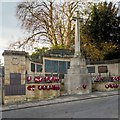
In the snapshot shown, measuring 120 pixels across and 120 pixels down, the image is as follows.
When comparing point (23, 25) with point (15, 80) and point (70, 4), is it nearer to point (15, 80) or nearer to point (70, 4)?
point (70, 4)

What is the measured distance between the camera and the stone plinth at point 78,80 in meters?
22.2

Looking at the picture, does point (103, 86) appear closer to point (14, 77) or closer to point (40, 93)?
point (40, 93)

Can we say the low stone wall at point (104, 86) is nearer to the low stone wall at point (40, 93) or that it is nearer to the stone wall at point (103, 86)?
the stone wall at point (103, 86)

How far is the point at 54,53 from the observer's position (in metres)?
28.7

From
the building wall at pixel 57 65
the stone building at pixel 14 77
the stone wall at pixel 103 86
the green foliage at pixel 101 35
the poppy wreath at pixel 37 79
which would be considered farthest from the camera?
the green foliage at pixel 101 35

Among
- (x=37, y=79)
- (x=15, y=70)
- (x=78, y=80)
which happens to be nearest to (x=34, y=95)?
(x=37, y=79)

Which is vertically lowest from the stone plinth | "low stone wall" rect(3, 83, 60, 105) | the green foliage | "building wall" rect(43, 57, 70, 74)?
"low stone wall" rect(3, 83, 60, 105)

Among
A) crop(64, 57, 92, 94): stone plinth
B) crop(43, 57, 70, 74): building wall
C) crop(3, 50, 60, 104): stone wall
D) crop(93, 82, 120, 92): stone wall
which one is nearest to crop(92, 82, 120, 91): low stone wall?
crop(93, 82, 120, 92): stone wall

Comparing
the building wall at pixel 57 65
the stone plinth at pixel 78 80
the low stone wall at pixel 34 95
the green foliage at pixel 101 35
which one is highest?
the green foliage at pixel 101 35

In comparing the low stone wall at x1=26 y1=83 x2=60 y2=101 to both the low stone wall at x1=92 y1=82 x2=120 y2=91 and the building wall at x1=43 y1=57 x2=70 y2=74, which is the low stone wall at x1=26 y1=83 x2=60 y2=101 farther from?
the building wall at x1=43 y1=57 x2=70 y2=74

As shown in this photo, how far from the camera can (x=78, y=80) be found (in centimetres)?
2220

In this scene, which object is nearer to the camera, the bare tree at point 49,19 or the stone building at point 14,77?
the stone building at point 14,77

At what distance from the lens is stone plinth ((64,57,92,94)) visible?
22.2 meters

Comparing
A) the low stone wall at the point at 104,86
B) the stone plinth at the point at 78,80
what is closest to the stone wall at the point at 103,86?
the low stone wall at the point at 104,86
